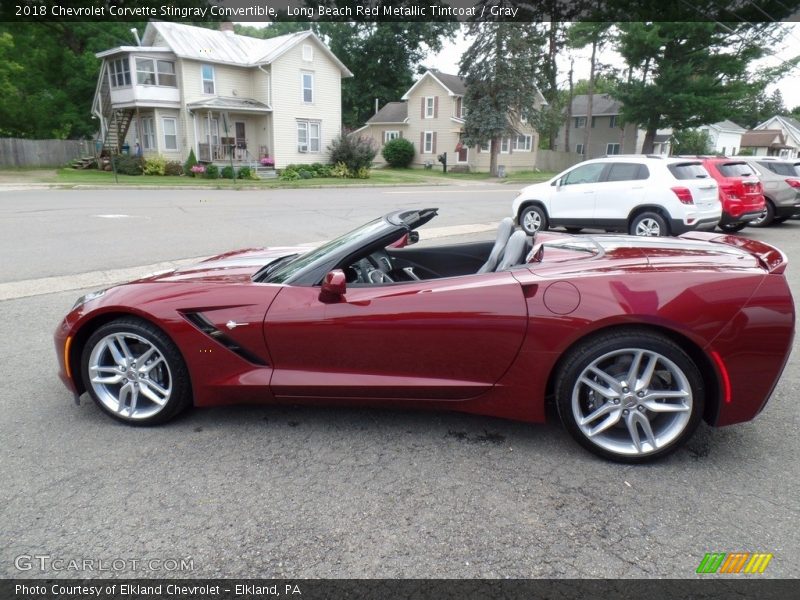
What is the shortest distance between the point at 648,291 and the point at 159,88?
3468cm

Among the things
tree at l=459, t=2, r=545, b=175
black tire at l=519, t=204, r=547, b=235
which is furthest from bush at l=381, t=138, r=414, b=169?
black tire at l=519, t=204, r=547, b=235

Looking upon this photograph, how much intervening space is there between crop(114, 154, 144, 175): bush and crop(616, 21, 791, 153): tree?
95.4 feet

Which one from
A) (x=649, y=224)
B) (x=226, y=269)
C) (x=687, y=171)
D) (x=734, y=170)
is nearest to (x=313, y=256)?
(x=226, y=269)

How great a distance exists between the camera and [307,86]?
1391 inches

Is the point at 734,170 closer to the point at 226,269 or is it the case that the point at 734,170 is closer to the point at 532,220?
the point at 532,220

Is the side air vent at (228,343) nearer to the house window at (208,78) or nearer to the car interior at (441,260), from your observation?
the car interior at (441,260)

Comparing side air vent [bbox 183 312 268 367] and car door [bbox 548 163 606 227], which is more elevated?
car door [bbox 548 163 606 227]

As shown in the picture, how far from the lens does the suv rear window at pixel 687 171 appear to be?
10453 millimetres

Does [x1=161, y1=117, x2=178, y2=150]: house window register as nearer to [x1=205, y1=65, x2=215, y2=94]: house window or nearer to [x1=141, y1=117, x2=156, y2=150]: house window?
[x1=141, y1=117, x2=156, y2=150]: house window

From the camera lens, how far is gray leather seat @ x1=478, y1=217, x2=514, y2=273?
3.78 meters

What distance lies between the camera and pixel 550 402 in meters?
3.78

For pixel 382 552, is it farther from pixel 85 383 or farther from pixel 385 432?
pixel 85 383

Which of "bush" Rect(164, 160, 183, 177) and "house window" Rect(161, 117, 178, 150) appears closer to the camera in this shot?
"bush" Rect(164, 160, 183, 177)

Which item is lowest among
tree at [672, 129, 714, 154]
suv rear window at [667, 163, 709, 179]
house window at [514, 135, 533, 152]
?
suv rear window at [667, 163, 709, 179]
